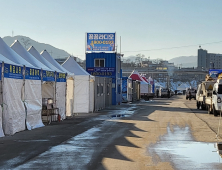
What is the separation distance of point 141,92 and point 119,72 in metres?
22.7

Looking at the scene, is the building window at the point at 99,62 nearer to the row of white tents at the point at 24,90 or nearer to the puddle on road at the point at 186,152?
the row of white tents at the point at 24,90

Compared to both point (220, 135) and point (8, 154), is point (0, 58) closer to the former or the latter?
point (8, 154)

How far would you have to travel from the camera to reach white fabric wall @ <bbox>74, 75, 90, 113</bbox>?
29.8 meters

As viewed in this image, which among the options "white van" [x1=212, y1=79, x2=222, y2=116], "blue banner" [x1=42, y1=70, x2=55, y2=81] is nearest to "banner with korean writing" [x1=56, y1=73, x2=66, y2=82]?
"blue banner" [x1=42, y1=70, x2=55, y2=81]

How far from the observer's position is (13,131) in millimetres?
16188

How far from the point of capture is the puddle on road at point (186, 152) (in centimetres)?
1000

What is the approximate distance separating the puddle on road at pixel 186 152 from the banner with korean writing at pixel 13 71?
641 centimetres

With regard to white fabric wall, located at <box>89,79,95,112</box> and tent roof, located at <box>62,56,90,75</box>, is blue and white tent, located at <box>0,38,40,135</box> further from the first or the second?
white fabric wall, located at <box>89,79,95,112</box>

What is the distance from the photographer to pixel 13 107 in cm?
1641

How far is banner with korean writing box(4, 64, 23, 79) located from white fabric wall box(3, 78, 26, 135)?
16 cm

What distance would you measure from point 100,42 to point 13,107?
117 feet

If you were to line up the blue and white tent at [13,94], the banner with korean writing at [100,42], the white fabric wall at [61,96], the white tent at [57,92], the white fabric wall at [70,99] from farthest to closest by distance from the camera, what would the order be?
the banner with korean writing at [100,42] → the white fabric wall at [70,99] → the white fabric wall at [61,96] → the white tent at [57,92] → the blue and white tent at [13,94]

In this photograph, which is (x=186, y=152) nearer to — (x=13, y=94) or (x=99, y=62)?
(x=13, y=94)

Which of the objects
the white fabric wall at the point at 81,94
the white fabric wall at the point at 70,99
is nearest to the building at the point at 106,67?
the white fabric wall at the point at 81,94
